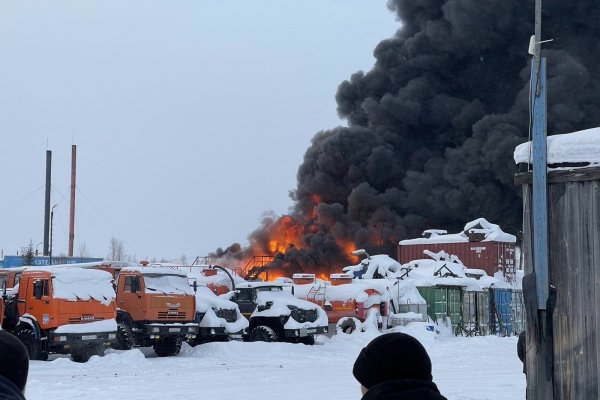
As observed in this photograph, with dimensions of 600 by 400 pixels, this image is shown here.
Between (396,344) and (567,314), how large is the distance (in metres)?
3.88

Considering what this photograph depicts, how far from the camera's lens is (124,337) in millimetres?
21844

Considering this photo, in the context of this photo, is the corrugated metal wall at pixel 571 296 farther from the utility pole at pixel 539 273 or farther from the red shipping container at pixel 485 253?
the red shipping container at pixel 485 253

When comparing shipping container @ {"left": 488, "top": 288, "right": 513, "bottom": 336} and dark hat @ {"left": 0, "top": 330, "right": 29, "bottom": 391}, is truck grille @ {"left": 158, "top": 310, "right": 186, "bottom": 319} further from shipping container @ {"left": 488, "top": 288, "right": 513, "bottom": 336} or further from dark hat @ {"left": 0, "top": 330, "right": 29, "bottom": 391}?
dark hat @ {"left": 0, "top": 330, "right": 29, "bottom": 391}

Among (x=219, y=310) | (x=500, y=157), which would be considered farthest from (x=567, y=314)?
(x=500, y=157)

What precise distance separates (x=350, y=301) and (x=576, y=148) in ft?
70.3

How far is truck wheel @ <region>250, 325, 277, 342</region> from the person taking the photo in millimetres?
24234

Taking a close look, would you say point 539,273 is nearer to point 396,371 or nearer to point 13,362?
point 396,371

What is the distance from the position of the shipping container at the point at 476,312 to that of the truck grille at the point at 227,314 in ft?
37.1

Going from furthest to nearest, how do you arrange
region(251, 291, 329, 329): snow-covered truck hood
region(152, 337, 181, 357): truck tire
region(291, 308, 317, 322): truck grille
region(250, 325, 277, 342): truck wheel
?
region(291, 308, 317, 322): truck grille, region(251, 291, 329, 329): snow-covered truck hood, region(250, 325, 277, 342): truck wheel, region(152, 337, 181, 357): truck tire

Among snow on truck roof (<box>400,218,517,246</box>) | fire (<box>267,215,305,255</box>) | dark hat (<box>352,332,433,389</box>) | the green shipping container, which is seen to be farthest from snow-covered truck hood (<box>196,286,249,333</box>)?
fire (<box>267,215,305,255</box>)

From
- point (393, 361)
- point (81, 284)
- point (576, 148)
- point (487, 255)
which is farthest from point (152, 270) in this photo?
point (487, 255)

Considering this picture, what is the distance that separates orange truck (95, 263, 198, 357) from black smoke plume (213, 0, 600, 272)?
3131 centimetres

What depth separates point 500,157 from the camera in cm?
5138

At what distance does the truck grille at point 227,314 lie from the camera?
23797mm
